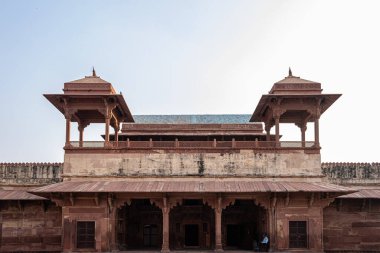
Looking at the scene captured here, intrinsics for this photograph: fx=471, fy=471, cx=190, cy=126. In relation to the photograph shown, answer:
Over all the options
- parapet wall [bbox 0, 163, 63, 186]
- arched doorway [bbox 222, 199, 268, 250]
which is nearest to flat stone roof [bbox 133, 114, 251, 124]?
arched doorway [bbox 222, 199, 268, 250]

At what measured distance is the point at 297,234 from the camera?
20.0 m

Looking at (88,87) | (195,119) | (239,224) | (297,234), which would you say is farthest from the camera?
(195,119)

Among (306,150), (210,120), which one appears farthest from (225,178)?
(210,120)

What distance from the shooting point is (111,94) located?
2092 cm

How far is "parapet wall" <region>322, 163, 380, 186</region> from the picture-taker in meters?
23.5

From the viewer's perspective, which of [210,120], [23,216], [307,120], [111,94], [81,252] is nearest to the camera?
[81,252]

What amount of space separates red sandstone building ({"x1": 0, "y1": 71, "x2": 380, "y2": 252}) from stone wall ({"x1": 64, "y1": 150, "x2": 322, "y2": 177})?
0.04 metres

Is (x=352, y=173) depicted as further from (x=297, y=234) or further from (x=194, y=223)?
(x=194, y=223)

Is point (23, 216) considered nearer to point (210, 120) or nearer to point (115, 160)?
point (115, 160)

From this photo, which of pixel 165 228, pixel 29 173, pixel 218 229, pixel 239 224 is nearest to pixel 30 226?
pixel 29 173

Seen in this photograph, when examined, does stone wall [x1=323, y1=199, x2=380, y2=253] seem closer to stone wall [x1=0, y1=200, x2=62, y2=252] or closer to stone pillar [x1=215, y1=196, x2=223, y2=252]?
stone pillar [x1=215, y1=196, x2=223, y2=252]

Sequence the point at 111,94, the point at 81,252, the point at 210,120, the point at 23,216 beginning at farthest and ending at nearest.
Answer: the point at 210,120 < the point at 23,216 < the point at 111,94 < the point at 81,252

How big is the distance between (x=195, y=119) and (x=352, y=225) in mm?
13862

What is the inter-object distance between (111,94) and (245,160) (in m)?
6.64
